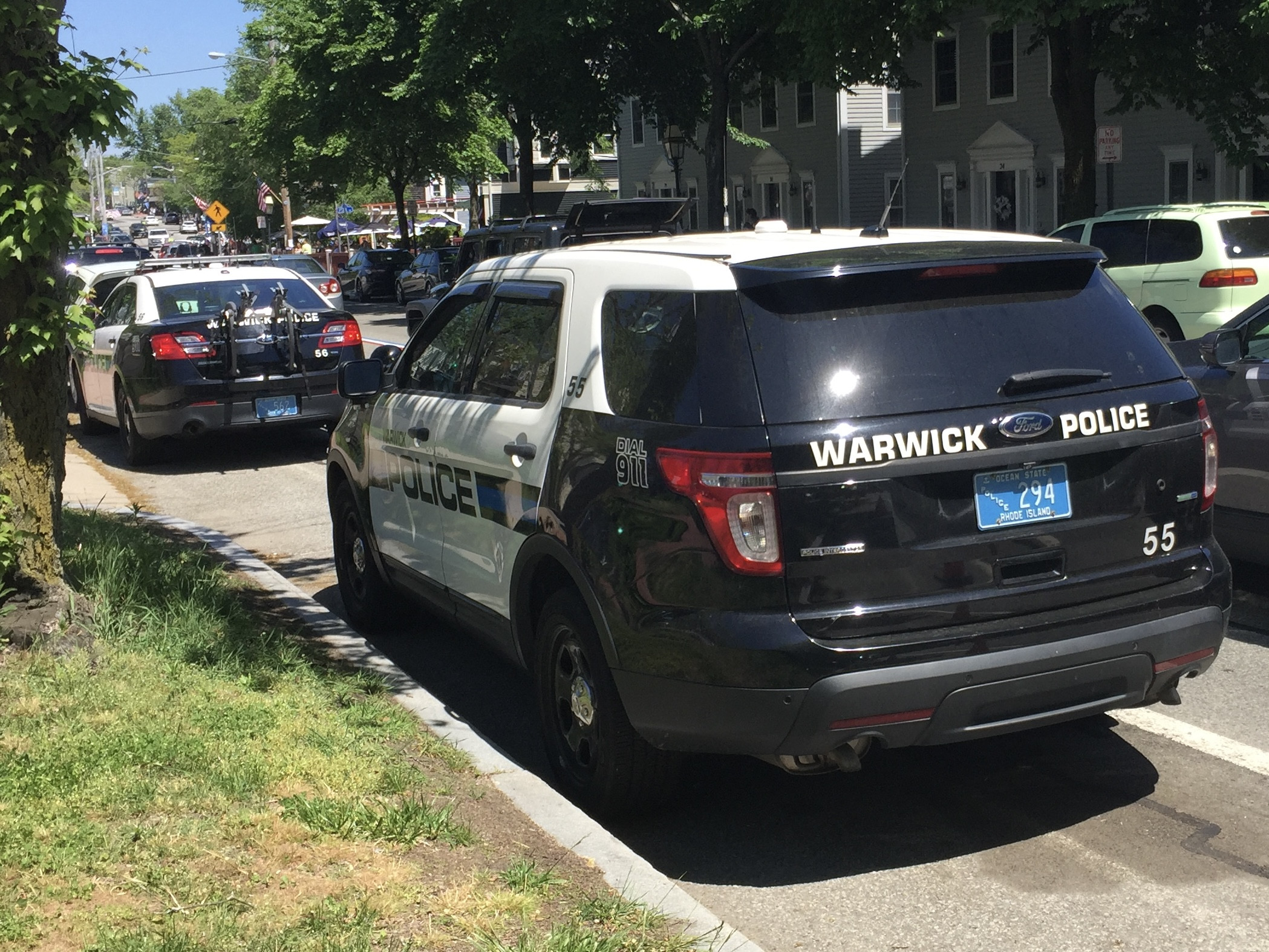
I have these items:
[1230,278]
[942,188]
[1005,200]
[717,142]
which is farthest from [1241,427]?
[942,188]

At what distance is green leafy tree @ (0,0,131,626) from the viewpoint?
5.77 m

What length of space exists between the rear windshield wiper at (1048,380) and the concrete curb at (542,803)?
1725mm

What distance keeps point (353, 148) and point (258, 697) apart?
1929 inches

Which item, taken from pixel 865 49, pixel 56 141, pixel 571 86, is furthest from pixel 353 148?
pixel 56 141

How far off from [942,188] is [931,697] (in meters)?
34.5

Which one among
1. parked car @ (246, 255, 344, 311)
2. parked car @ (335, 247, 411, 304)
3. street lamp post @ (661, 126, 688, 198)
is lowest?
parked car @ (246, 255, 344, 311)

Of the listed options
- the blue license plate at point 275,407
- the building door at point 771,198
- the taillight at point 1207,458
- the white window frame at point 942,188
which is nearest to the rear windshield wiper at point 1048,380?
the taillight at point 1207,458

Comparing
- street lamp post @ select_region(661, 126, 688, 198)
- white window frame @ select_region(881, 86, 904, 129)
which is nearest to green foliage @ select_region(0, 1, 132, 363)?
street lamp post @ select_region(661, 126, 688, 198)

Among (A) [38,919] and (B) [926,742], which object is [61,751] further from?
(B) [926,742]

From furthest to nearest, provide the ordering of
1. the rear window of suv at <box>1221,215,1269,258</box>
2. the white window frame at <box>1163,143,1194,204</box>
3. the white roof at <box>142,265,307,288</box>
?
the white window frame at <box>1163,143,1194,204</box> → the rear window of suv at <box>1221,215,1269,258</box> → the white roof at <box>142,265,307,288</box>

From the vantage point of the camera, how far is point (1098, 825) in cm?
477

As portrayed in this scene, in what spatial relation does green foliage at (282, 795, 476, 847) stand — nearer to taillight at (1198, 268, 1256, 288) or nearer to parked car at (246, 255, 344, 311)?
taillight at (1198, 268, 1256, 288)

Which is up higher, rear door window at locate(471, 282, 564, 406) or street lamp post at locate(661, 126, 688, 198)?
street lamp post at locate(661, 126, 688, 198)

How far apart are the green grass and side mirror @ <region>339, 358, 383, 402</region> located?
4.21ft
